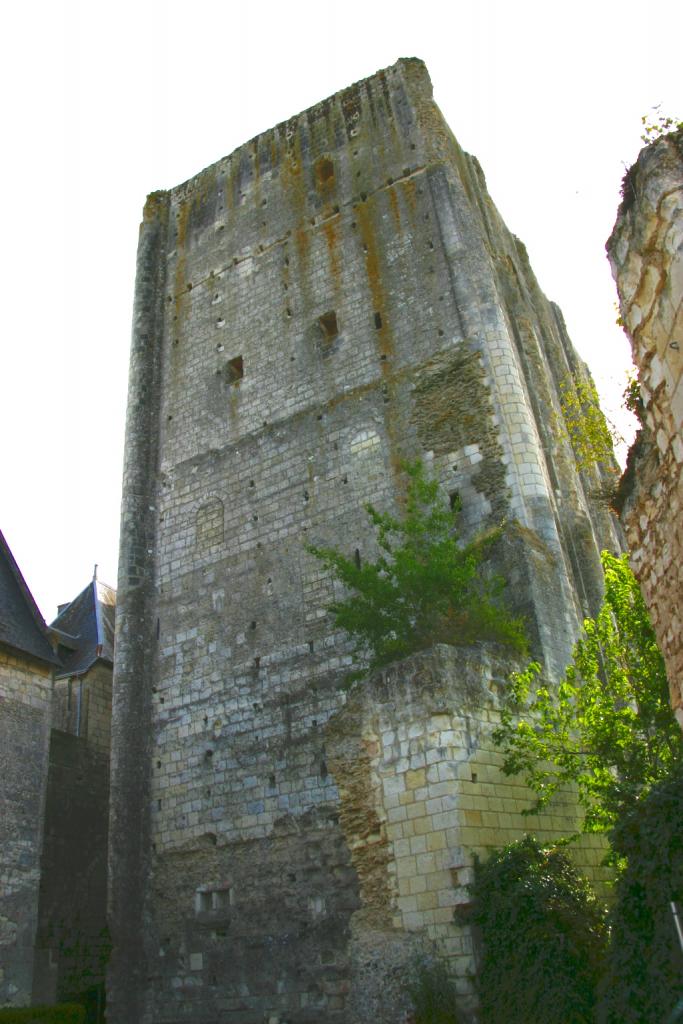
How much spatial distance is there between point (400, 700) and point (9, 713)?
25.1 ft

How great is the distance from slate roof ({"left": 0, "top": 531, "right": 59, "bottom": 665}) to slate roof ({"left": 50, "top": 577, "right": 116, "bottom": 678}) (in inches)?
72.6

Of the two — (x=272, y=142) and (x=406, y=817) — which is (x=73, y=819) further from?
(x=272, y=142)

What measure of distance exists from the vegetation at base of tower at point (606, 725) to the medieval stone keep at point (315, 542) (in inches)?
16.0

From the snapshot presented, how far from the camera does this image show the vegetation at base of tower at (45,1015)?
11.3m

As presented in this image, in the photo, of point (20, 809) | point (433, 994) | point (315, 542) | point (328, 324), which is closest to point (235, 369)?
point (328, 324)

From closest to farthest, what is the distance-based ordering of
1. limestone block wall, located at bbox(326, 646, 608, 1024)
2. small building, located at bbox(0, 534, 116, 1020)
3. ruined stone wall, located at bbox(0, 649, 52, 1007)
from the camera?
limestone block wall, located at bbox(326, 646, 608, 1024)
ruined stone wall, located at bbox(0, 649, 52, 1007)
small building, located at bbox(0, 534, 116, 1020)

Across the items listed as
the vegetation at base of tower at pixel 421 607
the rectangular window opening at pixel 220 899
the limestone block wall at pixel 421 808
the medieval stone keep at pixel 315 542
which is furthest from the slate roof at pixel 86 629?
the limestone block wall at pixel 421 808

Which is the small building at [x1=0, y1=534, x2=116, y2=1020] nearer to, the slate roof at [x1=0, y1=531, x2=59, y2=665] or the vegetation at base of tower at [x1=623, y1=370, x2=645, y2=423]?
the slate roof at [x1=0, y1=531, x2=59, y2=665]

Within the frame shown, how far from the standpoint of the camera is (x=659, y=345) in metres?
4.68

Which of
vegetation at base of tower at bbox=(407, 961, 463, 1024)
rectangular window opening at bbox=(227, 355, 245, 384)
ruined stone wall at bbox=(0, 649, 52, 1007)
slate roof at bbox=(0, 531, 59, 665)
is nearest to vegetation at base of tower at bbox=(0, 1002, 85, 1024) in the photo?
ruined stone wall at bbox=(0, 649, 52, 1007)

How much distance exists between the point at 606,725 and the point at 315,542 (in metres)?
6.12

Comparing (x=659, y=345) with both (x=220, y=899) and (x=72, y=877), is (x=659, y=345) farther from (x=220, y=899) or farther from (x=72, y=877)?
(x=72, y=877)

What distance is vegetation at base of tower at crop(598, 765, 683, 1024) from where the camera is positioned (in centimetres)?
679

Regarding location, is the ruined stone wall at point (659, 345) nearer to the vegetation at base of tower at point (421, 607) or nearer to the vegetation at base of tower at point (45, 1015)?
the vegetation at base of tower at point (421, 607)
